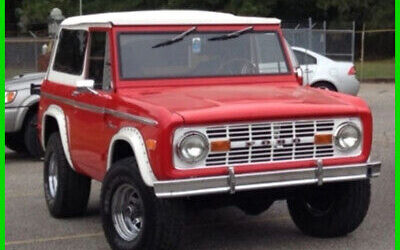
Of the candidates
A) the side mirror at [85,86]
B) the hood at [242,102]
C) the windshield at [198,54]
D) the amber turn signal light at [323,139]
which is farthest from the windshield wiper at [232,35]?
the amber turn signal light at [323,139]

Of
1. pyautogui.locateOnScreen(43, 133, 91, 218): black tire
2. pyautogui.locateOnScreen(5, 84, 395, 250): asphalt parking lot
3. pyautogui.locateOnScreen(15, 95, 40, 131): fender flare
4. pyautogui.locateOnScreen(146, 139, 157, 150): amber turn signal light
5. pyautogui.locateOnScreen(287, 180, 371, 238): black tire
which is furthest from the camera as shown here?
pyautogui.locateOnScreen(15, 95, 40, 131): fender flare

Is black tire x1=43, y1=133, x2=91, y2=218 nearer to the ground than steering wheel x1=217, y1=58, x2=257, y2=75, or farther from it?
nearer to the ground

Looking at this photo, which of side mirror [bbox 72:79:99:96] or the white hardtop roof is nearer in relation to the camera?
side mirror [bbox 72:79:99:96]

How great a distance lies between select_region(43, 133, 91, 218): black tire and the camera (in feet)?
28.8

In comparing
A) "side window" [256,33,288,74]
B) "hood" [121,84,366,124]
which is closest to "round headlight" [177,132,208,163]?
"hood" [121,84,366,124]

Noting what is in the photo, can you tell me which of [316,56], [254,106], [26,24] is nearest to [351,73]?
[316,56]

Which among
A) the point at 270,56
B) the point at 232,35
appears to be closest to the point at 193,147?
the point at 232,35

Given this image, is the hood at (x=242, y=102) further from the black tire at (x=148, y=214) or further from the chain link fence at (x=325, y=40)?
the chain link fence at (x=325, y=40)

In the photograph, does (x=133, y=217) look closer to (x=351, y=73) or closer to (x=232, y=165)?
(x=232, y=165)

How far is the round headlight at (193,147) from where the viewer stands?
657 centimetres

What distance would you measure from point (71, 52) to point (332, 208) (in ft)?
9.97

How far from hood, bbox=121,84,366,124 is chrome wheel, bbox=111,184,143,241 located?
2.43 ft

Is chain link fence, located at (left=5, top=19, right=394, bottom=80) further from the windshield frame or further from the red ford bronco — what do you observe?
the red ford bronco

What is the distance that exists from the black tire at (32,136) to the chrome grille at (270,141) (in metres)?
6.48
